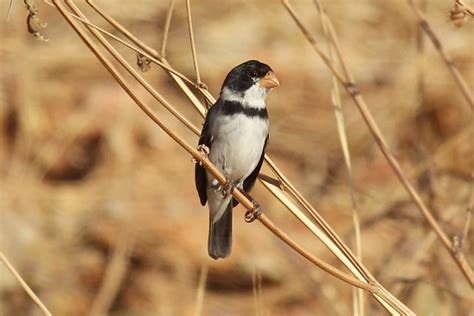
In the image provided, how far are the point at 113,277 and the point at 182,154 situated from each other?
4.84 ft

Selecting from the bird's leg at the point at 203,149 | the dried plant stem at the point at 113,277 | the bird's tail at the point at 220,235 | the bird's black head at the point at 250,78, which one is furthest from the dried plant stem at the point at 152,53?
the dried plant stem at the point at 113,277

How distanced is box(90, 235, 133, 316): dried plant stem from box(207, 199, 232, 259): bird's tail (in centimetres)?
235

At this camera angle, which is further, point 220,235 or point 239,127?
point 220,235

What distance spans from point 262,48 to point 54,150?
1.99 m

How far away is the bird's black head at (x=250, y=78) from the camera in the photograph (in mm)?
3854

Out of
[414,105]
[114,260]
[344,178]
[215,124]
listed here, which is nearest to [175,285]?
[114,260]

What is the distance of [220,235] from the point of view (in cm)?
404

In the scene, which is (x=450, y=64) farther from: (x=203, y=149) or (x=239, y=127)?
(x=203, y=149)

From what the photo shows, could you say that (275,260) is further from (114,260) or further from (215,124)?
(215,124)

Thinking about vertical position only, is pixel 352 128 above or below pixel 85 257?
above

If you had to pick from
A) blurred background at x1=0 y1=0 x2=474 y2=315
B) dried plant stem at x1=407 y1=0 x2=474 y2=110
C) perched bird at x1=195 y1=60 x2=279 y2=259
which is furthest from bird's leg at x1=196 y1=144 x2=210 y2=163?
blurred background at x1=0 y1=0 x2=474 y2=315

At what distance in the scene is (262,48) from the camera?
8.82 metres

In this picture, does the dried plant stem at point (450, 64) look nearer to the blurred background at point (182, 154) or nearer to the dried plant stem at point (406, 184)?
the dried plant stem at point (406, 184)

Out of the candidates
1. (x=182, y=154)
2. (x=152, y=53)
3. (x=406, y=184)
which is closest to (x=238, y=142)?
(x=406, y=184)
